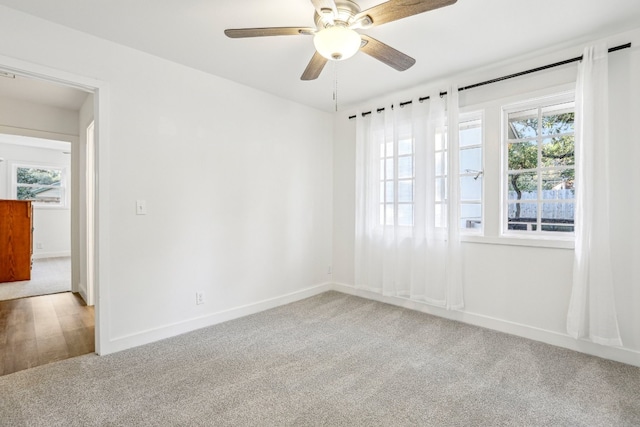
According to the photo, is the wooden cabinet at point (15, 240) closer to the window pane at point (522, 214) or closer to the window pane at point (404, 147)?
the window pane at point (404, 147)

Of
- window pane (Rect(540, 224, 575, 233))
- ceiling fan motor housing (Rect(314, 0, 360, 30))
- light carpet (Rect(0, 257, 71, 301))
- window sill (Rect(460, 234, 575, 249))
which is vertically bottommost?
light carpet (Rect(0, 257, 71, 301))

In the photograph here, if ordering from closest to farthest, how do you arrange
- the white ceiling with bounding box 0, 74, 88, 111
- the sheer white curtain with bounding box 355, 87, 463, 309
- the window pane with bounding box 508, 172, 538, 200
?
the window pane with bounding box 508, 172, 538, 200, the sheer white curtain with bounding box 355, 87, 463, 309, the white ceiling with bounding box 0, 74, 88, 111

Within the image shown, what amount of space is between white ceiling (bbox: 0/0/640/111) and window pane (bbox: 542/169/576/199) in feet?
3.45

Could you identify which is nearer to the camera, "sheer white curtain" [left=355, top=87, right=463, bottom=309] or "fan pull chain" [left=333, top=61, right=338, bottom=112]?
"fan pull chain" [left=333, top=61, right=338, bottom=112]

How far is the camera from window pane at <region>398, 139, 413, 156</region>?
3.62 meters

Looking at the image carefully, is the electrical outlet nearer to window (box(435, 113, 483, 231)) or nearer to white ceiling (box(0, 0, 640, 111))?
white ceiling (box(0, 0, 640, 111))

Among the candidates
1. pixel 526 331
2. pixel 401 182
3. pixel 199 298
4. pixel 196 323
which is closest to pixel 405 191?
pixel 401 182

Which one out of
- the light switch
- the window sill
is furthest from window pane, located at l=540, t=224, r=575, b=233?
the light switch

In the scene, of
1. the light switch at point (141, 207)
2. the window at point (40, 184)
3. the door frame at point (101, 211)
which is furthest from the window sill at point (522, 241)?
the window at point (40, 184)

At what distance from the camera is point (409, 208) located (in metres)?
3.62

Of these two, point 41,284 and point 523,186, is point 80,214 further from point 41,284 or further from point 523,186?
point 523,186

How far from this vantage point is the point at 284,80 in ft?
10.8

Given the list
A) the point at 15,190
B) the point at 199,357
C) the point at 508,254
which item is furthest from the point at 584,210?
the point at 15,190

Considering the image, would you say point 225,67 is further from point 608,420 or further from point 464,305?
point 608,420
